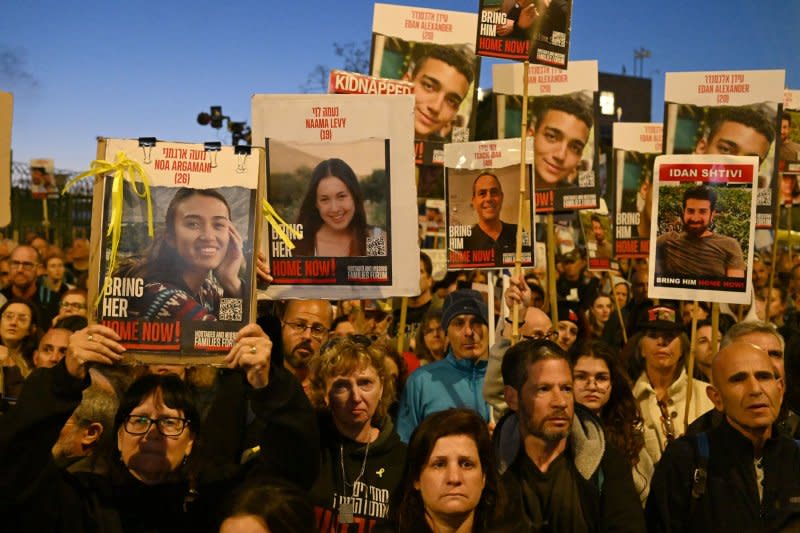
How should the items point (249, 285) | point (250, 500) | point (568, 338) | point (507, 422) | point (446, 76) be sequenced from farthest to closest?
point (446, 76) < point (568, 338) < point (507, 422) < point (249, 285) < point (250, 500)

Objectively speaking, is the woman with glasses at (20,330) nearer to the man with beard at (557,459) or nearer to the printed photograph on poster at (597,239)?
the man with beard at (557,459)

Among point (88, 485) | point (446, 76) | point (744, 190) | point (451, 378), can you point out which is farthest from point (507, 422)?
point (446, 76)

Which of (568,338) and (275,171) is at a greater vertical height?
(275,171)

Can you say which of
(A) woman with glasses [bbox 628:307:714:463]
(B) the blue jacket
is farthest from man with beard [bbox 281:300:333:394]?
(A) woman with glasses [bbox 628:307:714:463]

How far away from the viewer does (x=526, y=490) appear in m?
3.95

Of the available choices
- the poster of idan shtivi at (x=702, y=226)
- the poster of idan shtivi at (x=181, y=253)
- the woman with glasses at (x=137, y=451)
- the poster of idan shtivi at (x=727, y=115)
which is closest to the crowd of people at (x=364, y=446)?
the woman with glasses at (x=137, y=451)

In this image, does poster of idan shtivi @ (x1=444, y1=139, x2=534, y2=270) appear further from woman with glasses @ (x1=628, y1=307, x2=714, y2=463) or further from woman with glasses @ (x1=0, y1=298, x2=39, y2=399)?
woman with glasses @ (x1=0, y1=298, x2=39, y2=399)

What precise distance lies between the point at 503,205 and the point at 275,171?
2217 millimetres

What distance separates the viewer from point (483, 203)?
6.32 m

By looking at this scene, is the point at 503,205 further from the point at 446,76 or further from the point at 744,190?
the point at 446,76

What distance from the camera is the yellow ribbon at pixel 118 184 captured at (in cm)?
345

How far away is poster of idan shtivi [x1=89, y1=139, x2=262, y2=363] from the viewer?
3398 mm

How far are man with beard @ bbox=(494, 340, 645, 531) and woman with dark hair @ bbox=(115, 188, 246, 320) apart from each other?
1416 millimetres

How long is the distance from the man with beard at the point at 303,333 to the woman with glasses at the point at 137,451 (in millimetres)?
1468
